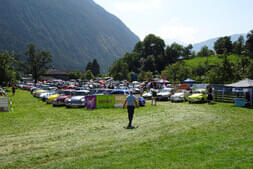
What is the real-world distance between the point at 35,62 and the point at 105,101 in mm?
71624

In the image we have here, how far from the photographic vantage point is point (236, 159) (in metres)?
6.52

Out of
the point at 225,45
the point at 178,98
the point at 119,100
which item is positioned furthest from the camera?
the point at 225,45

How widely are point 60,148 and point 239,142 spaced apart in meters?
6.01

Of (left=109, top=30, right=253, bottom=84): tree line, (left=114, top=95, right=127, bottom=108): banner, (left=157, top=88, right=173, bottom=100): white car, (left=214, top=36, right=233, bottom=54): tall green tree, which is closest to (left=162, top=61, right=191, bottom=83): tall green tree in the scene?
(left=109, top=30, right=253, bottom=84): tree line

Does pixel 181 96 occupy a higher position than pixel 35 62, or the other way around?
pixel 35 62

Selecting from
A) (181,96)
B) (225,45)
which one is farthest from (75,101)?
(225,45)

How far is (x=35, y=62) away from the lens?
86.2 meters

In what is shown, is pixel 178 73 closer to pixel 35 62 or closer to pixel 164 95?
pixel 164 95

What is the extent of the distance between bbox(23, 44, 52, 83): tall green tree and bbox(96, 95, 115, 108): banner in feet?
229

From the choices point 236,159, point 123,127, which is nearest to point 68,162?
point 236,159

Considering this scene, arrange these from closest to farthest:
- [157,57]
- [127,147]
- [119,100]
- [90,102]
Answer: [127,147] → [90,102] → [119,100] → [157,57]

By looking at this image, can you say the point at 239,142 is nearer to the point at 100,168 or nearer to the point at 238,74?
the point at 100,168

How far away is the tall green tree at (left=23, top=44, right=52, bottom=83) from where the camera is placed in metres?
85.9

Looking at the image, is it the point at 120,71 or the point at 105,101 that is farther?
the point at 120,71
